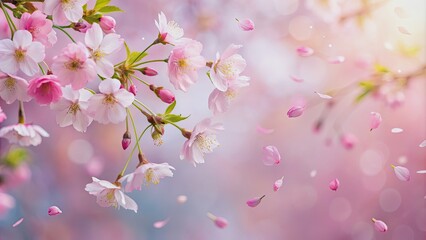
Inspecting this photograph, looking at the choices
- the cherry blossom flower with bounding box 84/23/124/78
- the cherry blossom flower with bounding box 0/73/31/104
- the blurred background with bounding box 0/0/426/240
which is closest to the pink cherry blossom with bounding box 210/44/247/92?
the cherry blossom flower with bounding box 84/23/124/78

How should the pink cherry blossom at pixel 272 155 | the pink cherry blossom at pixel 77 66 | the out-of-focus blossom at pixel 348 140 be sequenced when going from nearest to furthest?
1. the pink cherry blossom at pixel 77 66
2. the pink cherry blossom at pixel 272 155
3. the out-of-focus blossom at pixel 348 140

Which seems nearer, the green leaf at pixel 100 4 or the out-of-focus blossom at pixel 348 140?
the green leaf at pixel 100 4

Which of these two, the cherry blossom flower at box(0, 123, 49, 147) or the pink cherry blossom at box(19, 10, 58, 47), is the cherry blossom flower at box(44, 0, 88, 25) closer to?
the pink cherry blossom at box(19, 10, 58, 47)

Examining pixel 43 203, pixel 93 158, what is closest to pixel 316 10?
pixel 93 158

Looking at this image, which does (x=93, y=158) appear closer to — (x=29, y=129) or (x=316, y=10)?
(x=316, y=10)

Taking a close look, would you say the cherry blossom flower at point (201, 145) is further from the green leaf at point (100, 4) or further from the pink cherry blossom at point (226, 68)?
the green leaf at point (100, 4)

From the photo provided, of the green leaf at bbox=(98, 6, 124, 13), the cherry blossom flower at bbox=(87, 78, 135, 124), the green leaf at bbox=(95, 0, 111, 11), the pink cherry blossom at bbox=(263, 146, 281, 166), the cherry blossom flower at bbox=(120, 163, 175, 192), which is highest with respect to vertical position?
the green leaf at bbox=(95, 0, 111, 11)

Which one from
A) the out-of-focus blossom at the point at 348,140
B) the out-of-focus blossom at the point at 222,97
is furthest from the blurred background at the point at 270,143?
the out-of-focus blossom at the point at 222,97
